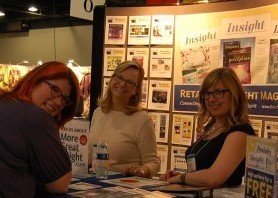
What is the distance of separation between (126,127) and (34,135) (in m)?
1.34

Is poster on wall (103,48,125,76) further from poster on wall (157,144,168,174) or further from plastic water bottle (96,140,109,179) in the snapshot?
plastic water bottle (96,140,109,179)

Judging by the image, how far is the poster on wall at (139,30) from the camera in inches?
177

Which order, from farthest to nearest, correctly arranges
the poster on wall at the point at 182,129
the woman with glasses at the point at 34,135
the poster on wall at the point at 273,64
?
the poster on wall at the point at 182,129, the poster on wall at the point at 273,64, the woman with glasses at the point at 34,135

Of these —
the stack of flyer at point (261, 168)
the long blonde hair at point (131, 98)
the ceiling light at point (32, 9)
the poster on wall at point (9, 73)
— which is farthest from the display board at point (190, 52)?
the ceiling light at point (32, 9)

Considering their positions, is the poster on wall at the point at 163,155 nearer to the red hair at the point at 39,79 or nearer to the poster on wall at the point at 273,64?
the poster on wall at the point at 273,64

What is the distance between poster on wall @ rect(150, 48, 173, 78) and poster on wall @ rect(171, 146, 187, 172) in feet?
2.39

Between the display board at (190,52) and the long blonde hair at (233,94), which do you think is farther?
the display board at (190,52)

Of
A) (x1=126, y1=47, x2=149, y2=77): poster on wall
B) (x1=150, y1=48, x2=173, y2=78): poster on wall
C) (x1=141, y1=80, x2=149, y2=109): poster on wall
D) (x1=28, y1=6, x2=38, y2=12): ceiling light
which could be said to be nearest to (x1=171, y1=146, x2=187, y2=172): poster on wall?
(x1=141, y1=80, x2=149, y2=109): poster on wall

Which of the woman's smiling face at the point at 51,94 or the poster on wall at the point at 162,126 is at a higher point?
the woman's smiling face at the point at 51,94

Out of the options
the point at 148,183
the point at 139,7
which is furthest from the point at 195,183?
the point at 139,7

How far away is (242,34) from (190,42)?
1.79ft

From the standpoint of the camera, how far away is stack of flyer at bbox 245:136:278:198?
1714 mm

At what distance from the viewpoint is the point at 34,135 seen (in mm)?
1721

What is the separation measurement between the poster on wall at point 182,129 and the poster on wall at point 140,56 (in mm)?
590
